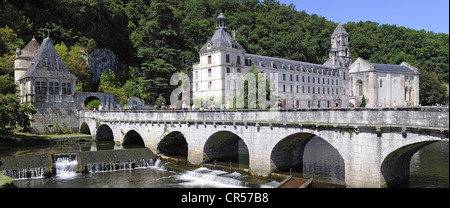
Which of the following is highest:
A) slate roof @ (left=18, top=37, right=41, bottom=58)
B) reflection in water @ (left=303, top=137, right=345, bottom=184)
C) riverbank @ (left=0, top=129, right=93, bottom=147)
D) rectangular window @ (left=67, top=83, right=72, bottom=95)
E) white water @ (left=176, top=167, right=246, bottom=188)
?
slate roof @ (left=18, top=37, right=41, bottom=58)

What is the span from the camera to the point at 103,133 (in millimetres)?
44219

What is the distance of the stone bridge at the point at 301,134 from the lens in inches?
621

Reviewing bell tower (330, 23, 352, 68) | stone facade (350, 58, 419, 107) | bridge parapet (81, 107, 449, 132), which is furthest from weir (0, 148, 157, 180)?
bell tower (330, 23, 352, 68)

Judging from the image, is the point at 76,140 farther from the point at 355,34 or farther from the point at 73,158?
the point at 355,34

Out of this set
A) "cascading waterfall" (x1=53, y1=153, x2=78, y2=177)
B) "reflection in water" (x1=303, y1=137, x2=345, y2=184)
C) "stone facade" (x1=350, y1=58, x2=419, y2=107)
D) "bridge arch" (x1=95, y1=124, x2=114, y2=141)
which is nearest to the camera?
"reflection in water" (x1=303, y1=137, x2=345, y2=184)

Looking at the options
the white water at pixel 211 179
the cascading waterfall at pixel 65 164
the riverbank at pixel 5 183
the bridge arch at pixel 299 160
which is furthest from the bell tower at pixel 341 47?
the riverbank at pixel 5 183

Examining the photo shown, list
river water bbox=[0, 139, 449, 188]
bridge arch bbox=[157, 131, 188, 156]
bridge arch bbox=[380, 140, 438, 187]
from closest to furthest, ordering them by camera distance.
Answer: bridge arch bbox=[380, 140, 438, 187], river water bbox=[0, 139, 449, 188], bridge arch bbox=[157, 131, 188, 156]

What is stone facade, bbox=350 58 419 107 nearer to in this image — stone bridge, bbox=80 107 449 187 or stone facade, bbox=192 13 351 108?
stone facade, bbox=192 13 351 108

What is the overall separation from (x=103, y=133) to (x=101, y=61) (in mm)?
25491

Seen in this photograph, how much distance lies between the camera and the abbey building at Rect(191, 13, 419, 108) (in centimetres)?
6341

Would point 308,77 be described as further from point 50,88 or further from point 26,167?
point 26,167

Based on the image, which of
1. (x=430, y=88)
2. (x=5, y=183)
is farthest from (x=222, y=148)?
(x=430, y=88)

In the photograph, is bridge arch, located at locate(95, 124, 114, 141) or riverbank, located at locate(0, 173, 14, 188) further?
bridge arch, located at locate(95, 124, 114, 141)

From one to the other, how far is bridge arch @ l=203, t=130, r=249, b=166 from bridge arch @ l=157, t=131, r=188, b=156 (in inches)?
194
